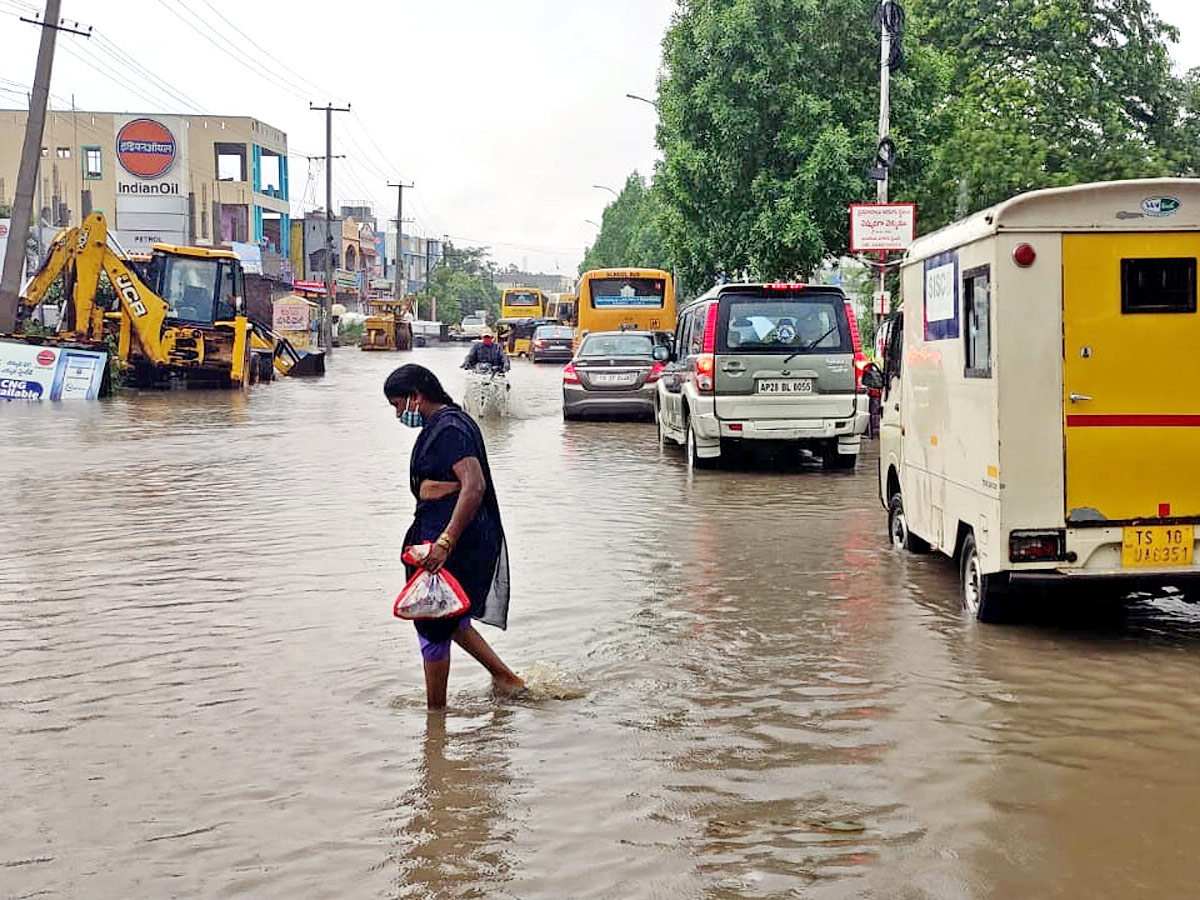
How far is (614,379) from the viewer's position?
2434 centimetres

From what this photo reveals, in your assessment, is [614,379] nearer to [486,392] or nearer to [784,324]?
[486,392]

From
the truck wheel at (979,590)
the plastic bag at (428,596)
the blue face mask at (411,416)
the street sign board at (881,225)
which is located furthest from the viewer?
the street sign board at (881,225)

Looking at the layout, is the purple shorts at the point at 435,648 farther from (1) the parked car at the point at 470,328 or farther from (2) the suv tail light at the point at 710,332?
(1) the parked car at the point at 470,328

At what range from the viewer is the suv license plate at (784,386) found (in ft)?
50.4

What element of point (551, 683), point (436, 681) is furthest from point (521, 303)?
point (436, 681)

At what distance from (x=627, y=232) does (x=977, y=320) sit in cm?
8007

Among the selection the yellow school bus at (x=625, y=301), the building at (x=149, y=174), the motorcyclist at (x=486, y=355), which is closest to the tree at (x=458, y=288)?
the building at (x=149, y=174)

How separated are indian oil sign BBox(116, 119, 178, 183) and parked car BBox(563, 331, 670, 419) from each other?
60.2 m

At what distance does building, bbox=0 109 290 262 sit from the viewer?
3000 inches

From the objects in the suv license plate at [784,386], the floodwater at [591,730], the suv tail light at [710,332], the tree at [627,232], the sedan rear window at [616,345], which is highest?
the tree at [627,232]

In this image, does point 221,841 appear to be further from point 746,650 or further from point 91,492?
point 91,492

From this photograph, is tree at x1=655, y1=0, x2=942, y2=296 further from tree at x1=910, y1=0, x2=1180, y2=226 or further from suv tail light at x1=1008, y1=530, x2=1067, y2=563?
suv tail light at x1=1008, y1=530, x2=1067, y2=563

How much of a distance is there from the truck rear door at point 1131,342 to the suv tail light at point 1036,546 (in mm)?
397

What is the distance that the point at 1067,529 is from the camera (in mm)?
7438
